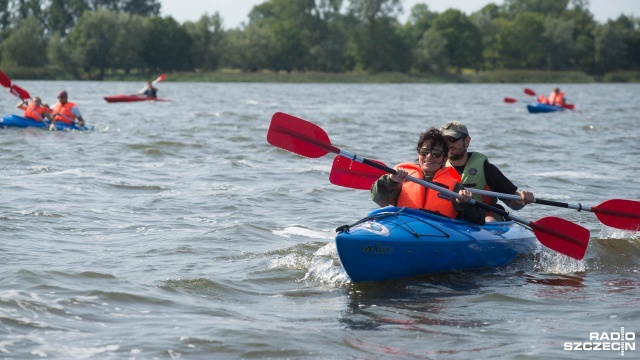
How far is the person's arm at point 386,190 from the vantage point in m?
7.22

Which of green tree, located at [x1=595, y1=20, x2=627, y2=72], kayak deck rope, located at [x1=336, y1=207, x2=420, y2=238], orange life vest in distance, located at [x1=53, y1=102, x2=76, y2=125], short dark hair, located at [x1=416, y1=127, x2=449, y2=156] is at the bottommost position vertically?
orange life vest in distance, located at [x1=53, y1=102, x2=76, y2=125]

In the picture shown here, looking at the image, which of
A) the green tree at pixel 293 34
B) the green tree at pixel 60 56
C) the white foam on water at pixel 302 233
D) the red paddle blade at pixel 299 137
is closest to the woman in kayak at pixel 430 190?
the red paddle blade at pixel 299 137

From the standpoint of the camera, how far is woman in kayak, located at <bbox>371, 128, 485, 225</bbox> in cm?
711

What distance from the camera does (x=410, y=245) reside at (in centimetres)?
686

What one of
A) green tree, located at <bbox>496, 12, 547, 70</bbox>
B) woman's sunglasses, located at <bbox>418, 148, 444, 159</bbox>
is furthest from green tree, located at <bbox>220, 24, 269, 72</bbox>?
woman's sunglasses, located at <bbox>418, 148, 444, 159</bbox>

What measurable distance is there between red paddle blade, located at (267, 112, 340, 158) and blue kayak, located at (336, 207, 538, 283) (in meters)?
0.88

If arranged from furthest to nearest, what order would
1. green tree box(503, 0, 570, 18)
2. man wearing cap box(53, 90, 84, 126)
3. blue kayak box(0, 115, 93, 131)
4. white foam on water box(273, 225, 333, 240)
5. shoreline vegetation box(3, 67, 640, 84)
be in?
green tree box(503, 0, 570, 18) < shoreline vegetation box(3, 67, 640, 84) < man wearing cap box(53, 90, 84, 126) < blue kayak box(0, 115, 93, 131) < white foam on water box(273, 225, 333, 240)

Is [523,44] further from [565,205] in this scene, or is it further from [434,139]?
[434,139]

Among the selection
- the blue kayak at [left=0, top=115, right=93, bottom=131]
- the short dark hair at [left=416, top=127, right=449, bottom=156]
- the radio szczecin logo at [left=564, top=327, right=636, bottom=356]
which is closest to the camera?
the radio szczecin logo at [left=564, top=327, right=636, bottom=356]

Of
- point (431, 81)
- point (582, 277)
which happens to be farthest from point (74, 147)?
point (431, 81)

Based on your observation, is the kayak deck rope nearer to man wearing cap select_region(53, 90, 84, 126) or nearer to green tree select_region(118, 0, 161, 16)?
man wearing cap select_region(53, 90, 84, 126)

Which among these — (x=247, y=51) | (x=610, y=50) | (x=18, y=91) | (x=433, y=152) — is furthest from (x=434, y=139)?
(x=610, y=50)

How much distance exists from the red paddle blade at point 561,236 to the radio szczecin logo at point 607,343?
84.8 inches

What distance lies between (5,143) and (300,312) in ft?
38.7
